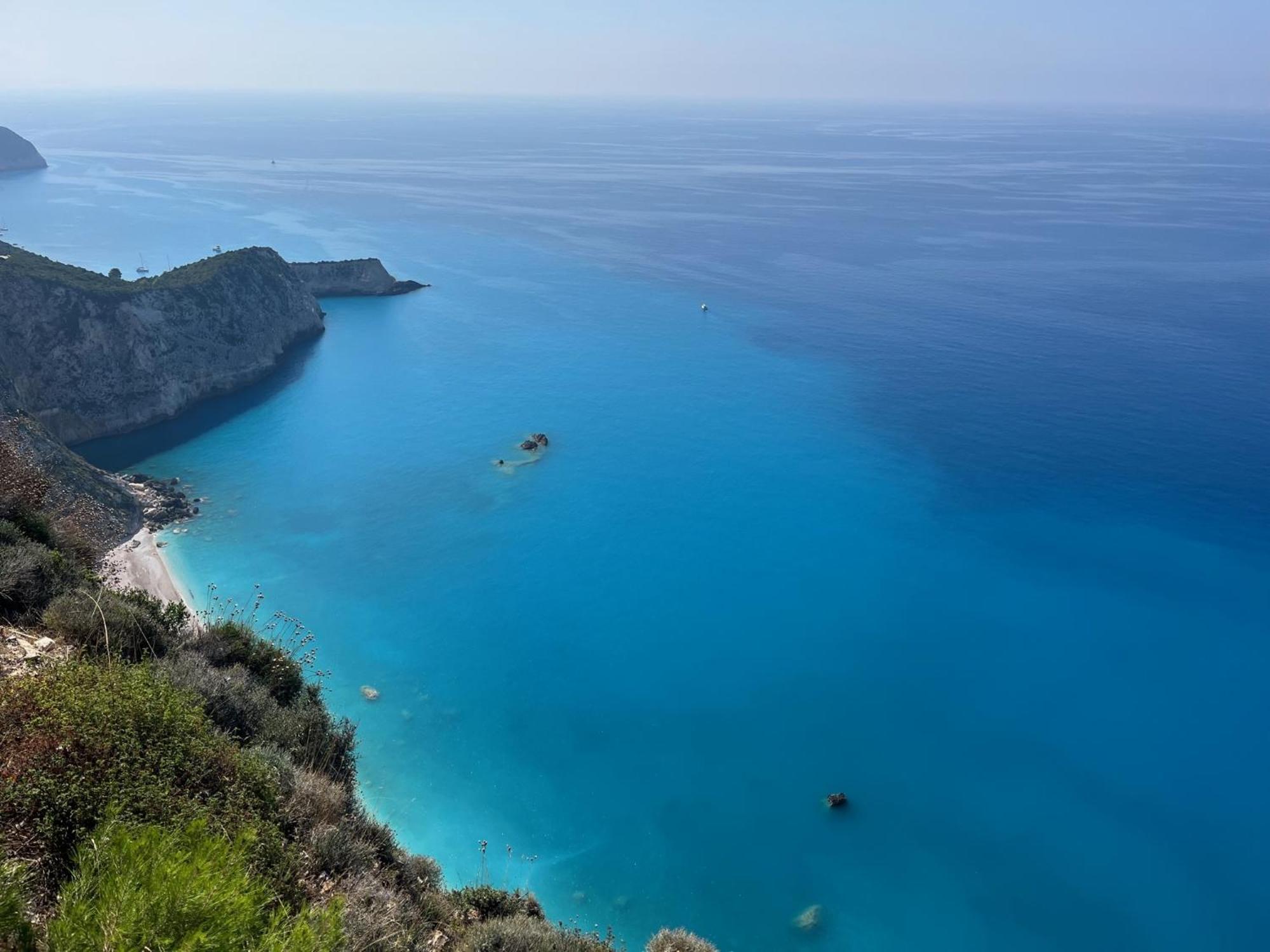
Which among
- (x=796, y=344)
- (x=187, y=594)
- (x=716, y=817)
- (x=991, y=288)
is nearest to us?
(x=716, y=817)

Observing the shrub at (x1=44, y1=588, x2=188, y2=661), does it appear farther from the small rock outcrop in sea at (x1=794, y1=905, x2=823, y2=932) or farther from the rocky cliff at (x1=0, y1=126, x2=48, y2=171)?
the rocky cliff at (x1=0, y1=126, x2=48, y2=171)

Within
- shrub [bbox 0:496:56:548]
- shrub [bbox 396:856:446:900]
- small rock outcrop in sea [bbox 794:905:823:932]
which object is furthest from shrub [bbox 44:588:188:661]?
small rock outcrop in sea [bbox 794:905:823:932]

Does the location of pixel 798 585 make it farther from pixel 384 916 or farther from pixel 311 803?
pixel 384 916

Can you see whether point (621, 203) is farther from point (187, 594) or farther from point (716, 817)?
point (716, 817)

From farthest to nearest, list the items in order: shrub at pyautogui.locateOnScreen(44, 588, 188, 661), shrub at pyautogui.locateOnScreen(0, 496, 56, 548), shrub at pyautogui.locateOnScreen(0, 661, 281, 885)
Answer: shrub at pyautogui.locateOnScreen(0, 496, 56, 548) → shrub at pyautogui.locateOnScreen(44, 588, 188, 661) → shrub at pyautogui.locateOnScreen(0, 661, 281, 885)

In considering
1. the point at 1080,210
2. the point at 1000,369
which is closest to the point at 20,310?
the point at 1000,369
